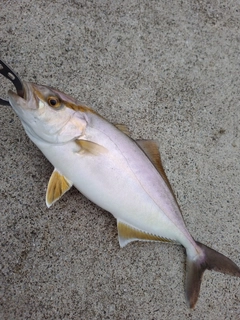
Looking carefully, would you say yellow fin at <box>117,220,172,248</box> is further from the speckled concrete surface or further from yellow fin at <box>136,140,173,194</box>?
yellow fin at <box>136,140,173,194</box>

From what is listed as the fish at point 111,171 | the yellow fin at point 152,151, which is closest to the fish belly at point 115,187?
the fish at point 111,171

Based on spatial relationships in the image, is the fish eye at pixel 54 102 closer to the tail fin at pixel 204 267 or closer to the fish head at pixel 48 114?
the fish head at pixel 48 114

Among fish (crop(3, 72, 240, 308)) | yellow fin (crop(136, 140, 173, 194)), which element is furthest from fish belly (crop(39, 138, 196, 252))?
yellow fin (crop(136, 140, 173, 194))

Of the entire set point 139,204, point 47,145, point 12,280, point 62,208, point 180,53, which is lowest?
point 12,280

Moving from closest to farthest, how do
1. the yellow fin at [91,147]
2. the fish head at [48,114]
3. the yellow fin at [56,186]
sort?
1. the fish head at [48,114]
2. the yellow fin at [91,147]
3. the yellow fin at [56,186]

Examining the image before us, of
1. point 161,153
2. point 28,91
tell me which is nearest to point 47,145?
point 28,91

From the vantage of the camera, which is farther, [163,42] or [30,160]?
[163,42]

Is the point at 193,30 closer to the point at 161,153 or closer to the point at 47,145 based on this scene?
the point at 161,153
